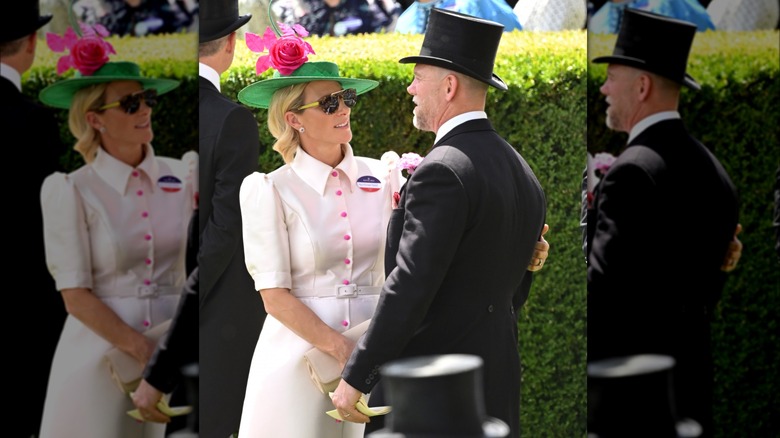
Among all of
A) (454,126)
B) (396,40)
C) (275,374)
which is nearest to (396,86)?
(396,40)

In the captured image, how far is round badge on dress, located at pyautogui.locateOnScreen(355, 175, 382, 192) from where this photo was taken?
16.7ft

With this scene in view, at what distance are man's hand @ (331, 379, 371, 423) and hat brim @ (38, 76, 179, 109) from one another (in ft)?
5.03

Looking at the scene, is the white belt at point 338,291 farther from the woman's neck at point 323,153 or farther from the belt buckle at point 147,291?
the belt buckle at point 147,291

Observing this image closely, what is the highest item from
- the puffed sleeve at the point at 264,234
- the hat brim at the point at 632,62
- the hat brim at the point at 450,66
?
the hat brim at the point at 632,62

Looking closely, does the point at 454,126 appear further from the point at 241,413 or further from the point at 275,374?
the point at 241,413

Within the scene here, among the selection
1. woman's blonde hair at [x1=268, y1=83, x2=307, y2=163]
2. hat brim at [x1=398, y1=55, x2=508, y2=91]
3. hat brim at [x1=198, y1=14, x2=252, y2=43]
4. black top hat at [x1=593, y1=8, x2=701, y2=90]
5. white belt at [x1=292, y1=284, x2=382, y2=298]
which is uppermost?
black top hat at [x1=593, y1=8, x2=701, y2=90]

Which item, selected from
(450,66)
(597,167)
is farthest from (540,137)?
(597,167)

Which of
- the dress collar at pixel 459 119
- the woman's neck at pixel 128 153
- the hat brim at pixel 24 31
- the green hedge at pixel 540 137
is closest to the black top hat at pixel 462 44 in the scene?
the dress collar at pixel 459 119

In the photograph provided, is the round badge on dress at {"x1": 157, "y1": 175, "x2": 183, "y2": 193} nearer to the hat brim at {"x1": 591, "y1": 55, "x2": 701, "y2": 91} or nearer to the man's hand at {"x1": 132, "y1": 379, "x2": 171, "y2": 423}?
the man's hand at {"x1": 132, "y1": 379, "x2": 171, "y2": 423}

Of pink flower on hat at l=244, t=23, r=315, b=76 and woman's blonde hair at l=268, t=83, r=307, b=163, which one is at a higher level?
pink flower on hat at l=244, t=23, r=315, b=76

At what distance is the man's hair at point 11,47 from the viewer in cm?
421

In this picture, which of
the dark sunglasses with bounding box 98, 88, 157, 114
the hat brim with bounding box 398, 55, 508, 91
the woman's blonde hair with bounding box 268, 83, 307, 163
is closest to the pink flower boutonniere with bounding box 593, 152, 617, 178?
the hat brim with bounding box 398, 55, 508, 91

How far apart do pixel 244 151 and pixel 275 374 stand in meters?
1.05

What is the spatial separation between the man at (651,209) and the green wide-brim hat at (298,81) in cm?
135
